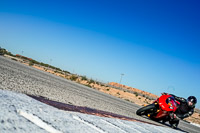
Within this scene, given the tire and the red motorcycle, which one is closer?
the red motorcycle

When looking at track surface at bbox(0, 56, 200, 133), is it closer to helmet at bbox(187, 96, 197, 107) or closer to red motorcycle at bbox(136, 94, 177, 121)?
red motorcycle at bbox(136, 94, 177, 121)

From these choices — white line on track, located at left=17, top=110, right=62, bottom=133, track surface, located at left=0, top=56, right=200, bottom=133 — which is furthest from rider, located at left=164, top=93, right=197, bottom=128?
white line on track, located at left=17, top=110, right=62, bottom=133

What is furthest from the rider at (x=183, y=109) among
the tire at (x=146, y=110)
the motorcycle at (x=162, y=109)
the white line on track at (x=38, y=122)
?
the white line on track at (x=38, y=122)

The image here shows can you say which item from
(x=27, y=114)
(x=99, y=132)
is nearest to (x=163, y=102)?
(x=99, y=132)

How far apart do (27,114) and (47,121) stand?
0.37 feet

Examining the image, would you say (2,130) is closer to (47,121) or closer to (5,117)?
(5,117)

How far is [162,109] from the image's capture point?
7.00m

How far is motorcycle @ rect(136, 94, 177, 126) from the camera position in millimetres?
6961

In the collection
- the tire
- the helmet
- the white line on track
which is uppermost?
the helmet

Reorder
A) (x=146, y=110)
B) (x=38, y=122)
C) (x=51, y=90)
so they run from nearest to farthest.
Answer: (x=38, y=122) < (x=51, y=90) < (x=146, y=110)

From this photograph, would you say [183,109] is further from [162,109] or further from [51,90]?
[51,90]

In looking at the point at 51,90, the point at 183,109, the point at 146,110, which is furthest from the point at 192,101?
the point at 51,90

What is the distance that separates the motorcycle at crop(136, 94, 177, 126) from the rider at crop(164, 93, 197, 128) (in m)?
0.22

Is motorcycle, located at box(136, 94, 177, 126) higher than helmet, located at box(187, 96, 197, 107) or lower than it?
lower
